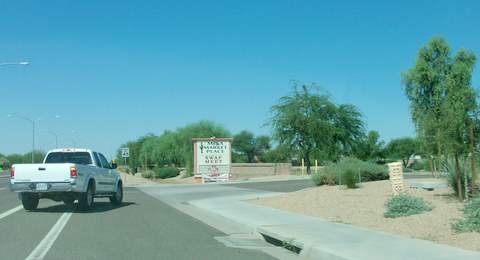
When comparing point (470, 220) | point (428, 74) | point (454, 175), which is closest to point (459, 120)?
point (454, 175)

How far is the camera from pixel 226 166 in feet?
166

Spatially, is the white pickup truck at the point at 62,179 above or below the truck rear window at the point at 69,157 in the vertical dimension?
below

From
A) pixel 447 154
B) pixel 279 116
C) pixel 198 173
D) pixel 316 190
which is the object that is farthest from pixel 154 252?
pixel 279 116

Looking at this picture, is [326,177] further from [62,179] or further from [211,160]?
[211,160]

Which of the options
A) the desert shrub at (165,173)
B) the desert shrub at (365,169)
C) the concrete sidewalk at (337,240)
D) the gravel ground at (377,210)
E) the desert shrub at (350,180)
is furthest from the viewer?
the desert shrub at (165,173)

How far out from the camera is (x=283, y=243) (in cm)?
1405

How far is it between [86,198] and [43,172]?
1783 mm

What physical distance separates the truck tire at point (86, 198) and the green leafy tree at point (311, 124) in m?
32.2

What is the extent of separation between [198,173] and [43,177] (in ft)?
92.4

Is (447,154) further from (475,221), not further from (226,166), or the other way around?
(226,166)

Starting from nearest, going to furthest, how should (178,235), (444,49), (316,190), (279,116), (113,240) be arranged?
(113,240)
(178,235)
(316,190)
(444,49)
(279,116)

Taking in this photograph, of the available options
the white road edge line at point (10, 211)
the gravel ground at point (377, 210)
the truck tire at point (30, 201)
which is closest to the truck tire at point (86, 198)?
the truck tire at point (30, 201)

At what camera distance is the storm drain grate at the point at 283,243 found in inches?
524

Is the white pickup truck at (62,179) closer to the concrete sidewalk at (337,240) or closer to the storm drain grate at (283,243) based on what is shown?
the concrete sidewalk at (337,240)
